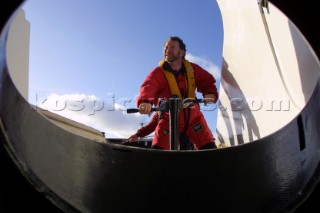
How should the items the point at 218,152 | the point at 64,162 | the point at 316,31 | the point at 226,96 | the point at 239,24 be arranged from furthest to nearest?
the point at 226,96, the point at 239,24, the point at 218,152, the point at 64,162, the point at 316,31

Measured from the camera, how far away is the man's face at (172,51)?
9.12ft

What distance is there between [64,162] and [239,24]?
6.36 feet

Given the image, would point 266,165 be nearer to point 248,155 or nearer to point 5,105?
point 248,155

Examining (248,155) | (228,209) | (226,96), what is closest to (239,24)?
(226,96)

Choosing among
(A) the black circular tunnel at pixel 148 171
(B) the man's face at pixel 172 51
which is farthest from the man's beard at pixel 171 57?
(A) the black circular tunnel at pixel 148 171

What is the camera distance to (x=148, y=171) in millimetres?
1422

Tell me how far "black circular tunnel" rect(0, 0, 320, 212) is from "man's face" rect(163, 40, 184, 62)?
1.44 m

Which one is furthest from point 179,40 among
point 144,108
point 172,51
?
point 144,108

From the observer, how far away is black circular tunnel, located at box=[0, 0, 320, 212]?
1.00 metres

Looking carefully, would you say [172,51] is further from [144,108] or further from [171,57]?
[144,108]

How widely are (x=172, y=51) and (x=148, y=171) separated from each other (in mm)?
1512

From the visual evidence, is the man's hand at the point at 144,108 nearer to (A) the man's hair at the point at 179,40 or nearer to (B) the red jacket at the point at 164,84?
(B) the red jacket at the point at 164,84

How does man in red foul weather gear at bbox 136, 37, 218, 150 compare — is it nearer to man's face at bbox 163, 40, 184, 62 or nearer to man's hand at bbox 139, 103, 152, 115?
man's face at bbox 163, 40, 184, 62

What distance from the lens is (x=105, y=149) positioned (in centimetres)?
139
